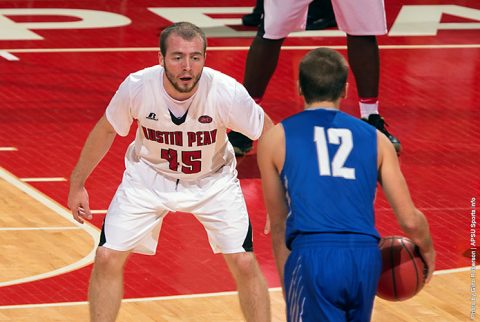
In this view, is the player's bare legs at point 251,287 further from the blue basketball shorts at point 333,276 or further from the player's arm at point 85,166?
the blue basketball shorts at point 333,276

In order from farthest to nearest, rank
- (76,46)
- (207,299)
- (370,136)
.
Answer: (76,46)
(207,299)
(370,136)

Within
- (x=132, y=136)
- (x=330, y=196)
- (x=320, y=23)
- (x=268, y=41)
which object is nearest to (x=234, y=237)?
(x=330, y=196)

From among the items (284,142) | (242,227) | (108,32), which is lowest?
(108,32)

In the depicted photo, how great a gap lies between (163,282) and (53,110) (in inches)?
150

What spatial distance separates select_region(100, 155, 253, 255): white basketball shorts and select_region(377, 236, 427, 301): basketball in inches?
46.3

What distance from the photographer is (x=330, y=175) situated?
215 inches

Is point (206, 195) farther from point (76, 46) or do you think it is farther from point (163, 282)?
point (76, 46)

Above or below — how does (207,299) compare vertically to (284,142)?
below

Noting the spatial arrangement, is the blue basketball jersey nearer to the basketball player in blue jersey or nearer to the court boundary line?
the basketball player in blue jersey

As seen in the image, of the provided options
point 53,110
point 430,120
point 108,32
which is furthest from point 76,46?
point 430,120

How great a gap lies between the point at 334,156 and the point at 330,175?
0.24 feet

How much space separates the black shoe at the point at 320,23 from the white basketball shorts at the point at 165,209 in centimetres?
766

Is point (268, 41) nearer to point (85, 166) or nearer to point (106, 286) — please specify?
point (85, 166)

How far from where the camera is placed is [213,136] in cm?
697
